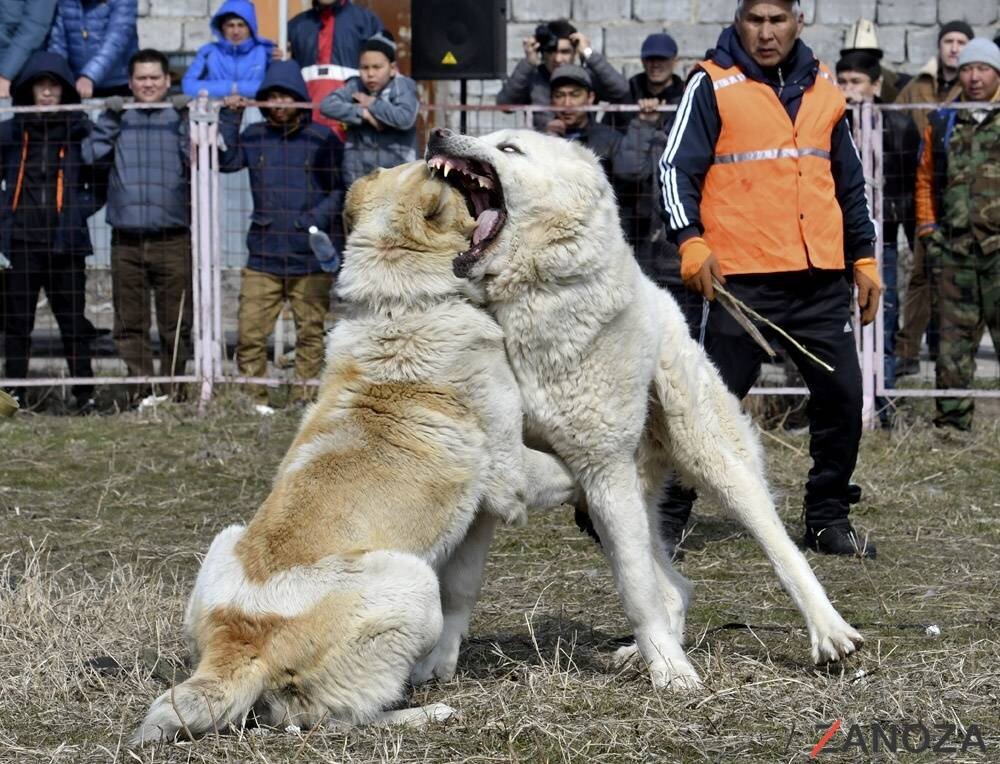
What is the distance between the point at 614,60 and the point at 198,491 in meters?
7.50

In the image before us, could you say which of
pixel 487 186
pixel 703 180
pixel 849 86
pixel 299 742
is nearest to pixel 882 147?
pixel 849 86

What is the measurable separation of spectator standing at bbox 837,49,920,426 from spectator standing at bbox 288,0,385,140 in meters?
3.40

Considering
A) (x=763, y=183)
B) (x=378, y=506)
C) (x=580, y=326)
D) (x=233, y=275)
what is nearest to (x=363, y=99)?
(x=233, y=275)

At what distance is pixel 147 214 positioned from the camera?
953 cm

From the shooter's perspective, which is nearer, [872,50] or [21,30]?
[872,50]

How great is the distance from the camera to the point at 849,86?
30.8ft

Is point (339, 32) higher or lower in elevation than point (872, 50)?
higher

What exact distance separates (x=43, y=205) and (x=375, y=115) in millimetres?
2276

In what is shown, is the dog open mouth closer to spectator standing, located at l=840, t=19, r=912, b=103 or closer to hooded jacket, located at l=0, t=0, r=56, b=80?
spectator standing, located at l=840, t=19, r=912, b=103

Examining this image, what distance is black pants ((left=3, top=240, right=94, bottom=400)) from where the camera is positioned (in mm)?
9680

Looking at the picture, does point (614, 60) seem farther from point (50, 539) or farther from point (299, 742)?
point (299, 742)

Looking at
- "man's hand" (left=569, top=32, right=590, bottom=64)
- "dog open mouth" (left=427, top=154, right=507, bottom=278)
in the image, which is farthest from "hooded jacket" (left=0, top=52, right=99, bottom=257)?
"dog open mouth" (left=427, top=154, right=507, bottom=278)

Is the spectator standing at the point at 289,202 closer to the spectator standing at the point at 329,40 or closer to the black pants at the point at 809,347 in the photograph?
the spectator standing at the point at 329,40

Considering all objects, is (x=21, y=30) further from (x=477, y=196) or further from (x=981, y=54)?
(x=477, y=196)
